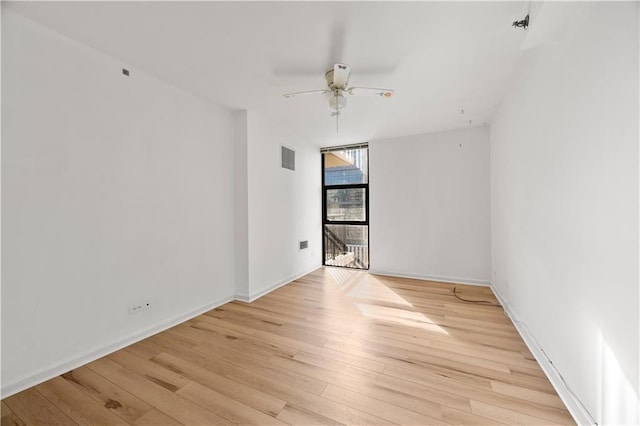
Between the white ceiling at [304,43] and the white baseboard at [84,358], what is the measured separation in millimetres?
2391

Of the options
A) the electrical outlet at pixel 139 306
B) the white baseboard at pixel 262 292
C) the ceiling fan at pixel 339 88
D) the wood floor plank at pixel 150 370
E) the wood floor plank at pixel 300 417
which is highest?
the ceiling fan at pixel 339 88

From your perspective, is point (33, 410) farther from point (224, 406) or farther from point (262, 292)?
point (262, 292)

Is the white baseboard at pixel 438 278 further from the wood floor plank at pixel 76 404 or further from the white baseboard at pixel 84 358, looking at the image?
the wood floor plank at pixel 76 404

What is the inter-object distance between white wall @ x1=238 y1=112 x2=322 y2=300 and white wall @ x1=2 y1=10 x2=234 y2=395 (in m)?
0.69

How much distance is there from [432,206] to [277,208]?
2579 mm

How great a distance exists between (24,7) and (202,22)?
3.50ft

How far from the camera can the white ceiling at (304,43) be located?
1.63m

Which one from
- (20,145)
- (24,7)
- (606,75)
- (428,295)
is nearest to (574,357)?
(606,75)

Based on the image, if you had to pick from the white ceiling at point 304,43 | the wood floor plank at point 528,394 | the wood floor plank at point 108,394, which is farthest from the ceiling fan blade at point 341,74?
the wood floor plank at point 108,394

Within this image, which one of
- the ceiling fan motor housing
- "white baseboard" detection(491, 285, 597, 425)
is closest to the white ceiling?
the ceiling fan motor housing

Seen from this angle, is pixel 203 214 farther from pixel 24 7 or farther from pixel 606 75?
pixel 606 75

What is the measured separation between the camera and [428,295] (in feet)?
11.6

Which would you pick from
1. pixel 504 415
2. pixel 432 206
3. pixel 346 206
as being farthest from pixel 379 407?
pixel 346 206

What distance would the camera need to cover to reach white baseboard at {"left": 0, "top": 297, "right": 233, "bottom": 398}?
5.41 ft
